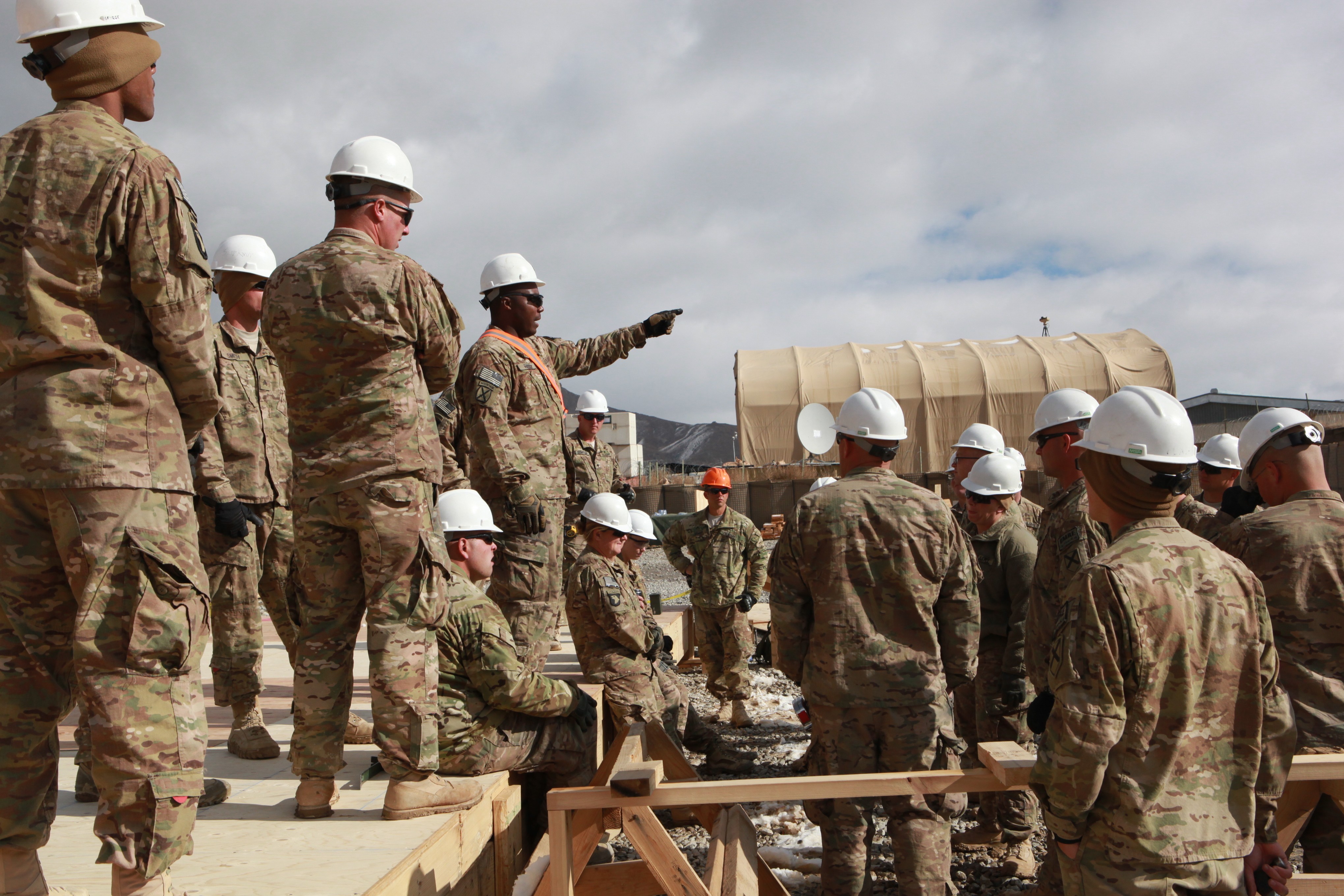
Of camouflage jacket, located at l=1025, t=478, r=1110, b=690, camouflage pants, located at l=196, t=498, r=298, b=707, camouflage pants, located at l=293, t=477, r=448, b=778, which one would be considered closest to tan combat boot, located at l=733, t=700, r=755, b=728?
camouflage jacket, located at l=1025, t=478, r=1110, b=690

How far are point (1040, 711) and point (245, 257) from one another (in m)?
4.07

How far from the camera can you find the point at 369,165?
3363 mm

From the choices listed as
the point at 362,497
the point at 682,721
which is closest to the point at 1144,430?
the point at 362,497

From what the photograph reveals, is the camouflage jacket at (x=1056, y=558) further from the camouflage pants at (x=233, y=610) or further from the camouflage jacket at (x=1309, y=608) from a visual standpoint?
the camouflage pants at (x=233, y=610)

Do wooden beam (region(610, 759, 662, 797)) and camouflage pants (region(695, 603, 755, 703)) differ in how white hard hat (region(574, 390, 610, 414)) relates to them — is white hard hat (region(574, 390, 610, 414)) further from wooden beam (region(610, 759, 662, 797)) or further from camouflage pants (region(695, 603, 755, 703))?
wooden beam (region(610, 759, 662, 797))

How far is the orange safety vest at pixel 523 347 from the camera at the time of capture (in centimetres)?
507

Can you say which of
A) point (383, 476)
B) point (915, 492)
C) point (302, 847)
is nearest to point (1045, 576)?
point (915, 492)

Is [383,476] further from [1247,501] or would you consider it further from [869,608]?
[1247,501]

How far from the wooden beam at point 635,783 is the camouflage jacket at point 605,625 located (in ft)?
8.30

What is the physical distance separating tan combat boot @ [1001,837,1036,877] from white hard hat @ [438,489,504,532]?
9.93 ft

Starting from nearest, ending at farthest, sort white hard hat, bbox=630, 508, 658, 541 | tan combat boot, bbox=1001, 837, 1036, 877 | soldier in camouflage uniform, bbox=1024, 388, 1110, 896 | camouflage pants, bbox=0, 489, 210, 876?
1. camouflage pants, bbox=0, 489, 210, 876
2. soldier in camouflage uniform, bbox=1024, 388, 1110, 896
3. tan combat boot, bbox=1001, 837, 1036, 877
4. white hard hat, bbox=630, 508, 658, 541

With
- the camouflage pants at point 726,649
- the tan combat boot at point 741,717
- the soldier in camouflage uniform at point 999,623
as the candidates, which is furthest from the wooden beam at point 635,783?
the camouflage pants at point 726,649

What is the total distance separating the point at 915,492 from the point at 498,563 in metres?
2.58

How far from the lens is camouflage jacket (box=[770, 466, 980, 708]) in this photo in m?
3.59
